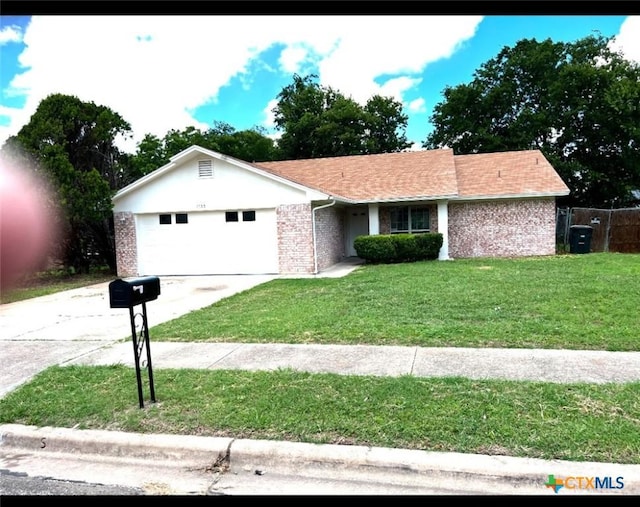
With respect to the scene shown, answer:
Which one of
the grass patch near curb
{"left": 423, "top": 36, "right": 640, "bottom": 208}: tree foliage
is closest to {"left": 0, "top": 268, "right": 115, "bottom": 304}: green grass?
the grass patch near curb

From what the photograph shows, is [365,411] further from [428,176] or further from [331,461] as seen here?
[428,176]

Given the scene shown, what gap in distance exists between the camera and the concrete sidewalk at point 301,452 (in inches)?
117

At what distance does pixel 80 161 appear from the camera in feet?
52.5

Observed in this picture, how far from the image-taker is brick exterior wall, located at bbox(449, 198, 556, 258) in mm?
17141

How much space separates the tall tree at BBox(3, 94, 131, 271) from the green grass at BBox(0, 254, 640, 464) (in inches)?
316

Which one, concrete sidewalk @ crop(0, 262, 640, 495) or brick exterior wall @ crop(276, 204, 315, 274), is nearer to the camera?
concrete sidewalk @ crop(0, 262, 640, 495)

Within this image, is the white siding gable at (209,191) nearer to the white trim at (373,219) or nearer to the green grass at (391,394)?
the white trim at (373,219)

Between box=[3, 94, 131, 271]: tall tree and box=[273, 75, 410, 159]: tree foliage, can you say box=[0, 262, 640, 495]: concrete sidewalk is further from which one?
box=[273, 75, 410, 159]: tree foliage

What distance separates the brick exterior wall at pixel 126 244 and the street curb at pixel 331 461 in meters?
12.5

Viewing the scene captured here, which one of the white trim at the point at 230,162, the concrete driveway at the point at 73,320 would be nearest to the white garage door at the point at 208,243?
the white trim at the point at 230,162

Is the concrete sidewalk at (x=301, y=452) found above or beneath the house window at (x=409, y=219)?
beneath

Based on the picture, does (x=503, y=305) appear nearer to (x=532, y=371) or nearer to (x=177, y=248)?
(x=532, y=371)

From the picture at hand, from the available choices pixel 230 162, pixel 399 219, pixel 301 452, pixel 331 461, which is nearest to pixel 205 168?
pixel 230 162

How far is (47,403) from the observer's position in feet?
14.2
